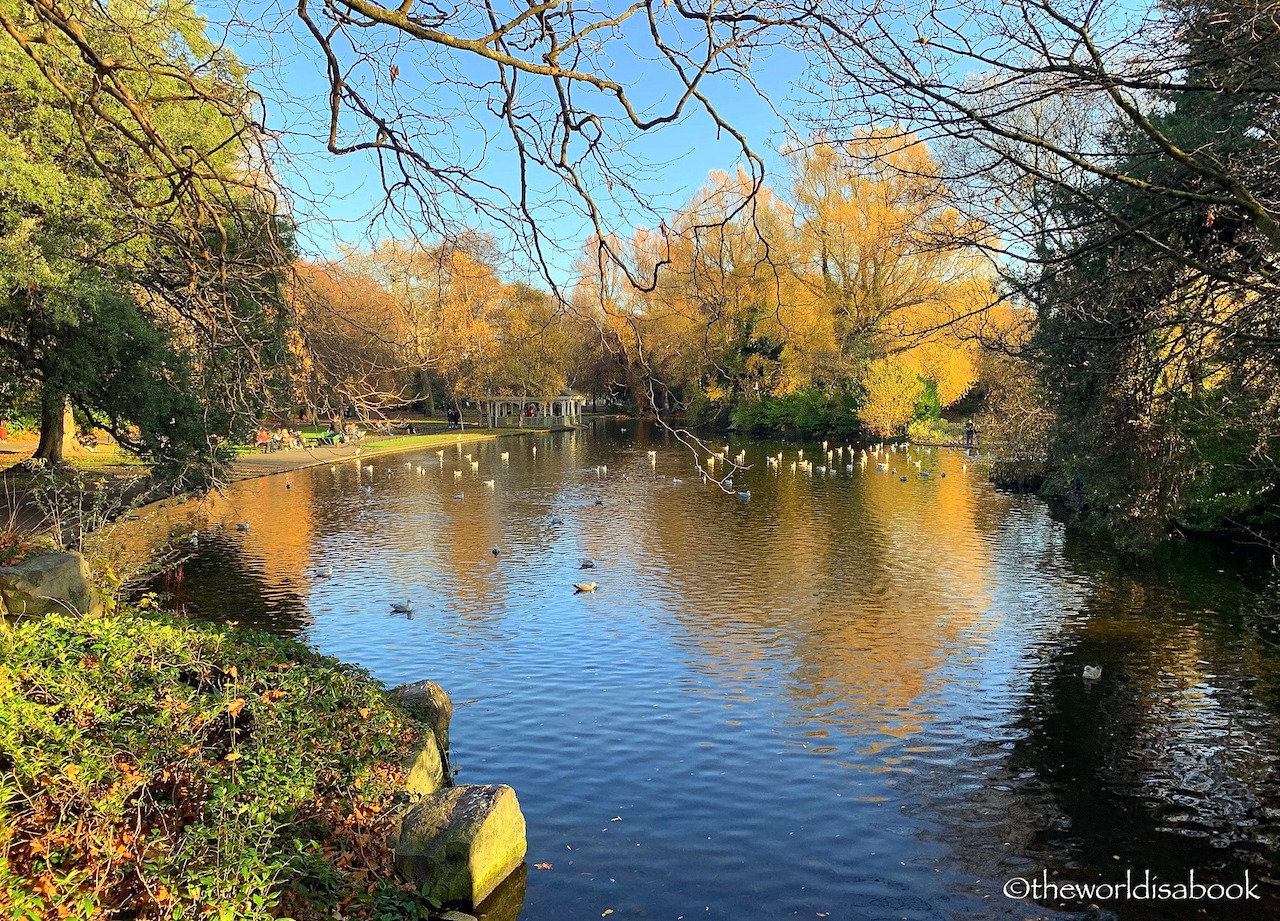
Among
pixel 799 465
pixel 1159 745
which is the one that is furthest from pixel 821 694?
pixel 799 465

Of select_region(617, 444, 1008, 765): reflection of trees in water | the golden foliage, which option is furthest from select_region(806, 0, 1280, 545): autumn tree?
the golden foliage

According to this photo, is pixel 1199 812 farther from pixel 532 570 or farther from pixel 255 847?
pixel 532 570

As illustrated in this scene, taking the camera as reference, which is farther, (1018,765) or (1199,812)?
(1018,765)

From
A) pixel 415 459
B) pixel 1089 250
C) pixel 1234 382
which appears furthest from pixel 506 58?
pixel 415 459

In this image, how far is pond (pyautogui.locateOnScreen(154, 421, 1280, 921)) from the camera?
275 inches

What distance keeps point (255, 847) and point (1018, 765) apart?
712 cm

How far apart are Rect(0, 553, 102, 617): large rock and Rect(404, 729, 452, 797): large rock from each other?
357 cm

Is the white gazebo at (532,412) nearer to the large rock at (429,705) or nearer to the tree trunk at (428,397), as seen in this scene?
the tree trunk at (428,397)

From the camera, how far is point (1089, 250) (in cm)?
528

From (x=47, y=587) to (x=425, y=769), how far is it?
14.0 feet

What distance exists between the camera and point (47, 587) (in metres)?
8.45

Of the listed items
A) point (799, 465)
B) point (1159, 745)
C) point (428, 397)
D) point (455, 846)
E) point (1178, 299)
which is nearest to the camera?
point (1178, 299)

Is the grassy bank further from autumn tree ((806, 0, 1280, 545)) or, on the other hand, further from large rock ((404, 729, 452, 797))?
autumn tree ((806, 0, 1280, 545))

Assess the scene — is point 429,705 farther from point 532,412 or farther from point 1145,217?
point 532,412
